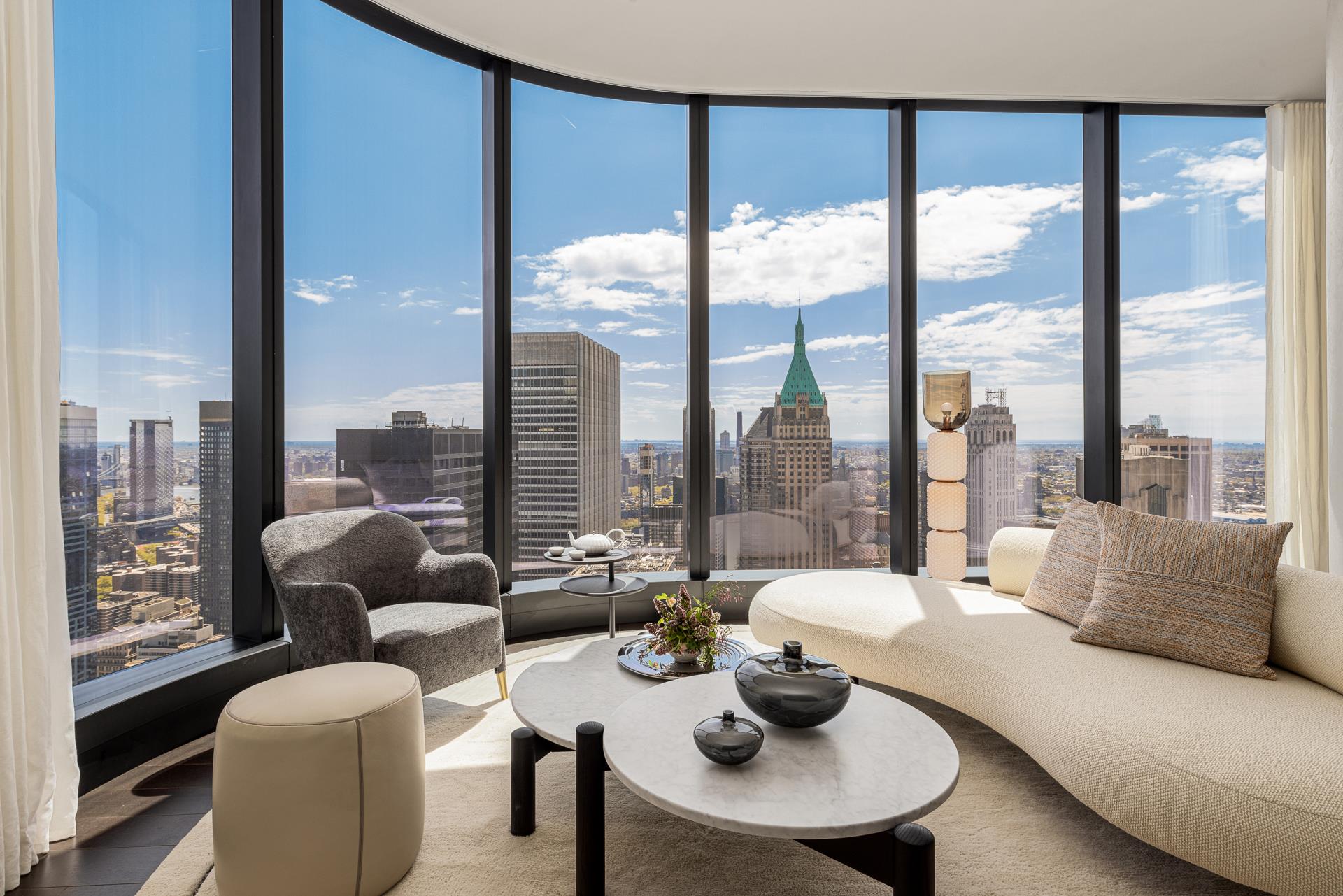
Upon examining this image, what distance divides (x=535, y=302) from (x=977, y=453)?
287cm

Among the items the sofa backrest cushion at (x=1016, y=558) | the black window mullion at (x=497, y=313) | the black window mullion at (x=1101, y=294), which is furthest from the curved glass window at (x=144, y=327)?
the black window mullion at (x=1101, y=294)

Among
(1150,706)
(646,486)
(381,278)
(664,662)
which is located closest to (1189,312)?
(1150,706)

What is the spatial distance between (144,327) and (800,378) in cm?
322

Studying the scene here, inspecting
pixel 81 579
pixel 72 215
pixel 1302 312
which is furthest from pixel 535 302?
pixel 1302 312

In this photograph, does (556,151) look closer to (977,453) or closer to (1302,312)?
(977,453)

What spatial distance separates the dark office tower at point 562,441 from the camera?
3.72 m

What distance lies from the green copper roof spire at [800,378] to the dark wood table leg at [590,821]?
2.88 metres

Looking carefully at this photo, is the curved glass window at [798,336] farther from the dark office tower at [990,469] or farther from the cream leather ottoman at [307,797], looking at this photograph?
the cream leather ottoman at [307,797]

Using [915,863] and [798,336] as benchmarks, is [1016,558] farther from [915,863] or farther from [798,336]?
[915,863]

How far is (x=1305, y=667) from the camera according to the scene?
190 centimetres

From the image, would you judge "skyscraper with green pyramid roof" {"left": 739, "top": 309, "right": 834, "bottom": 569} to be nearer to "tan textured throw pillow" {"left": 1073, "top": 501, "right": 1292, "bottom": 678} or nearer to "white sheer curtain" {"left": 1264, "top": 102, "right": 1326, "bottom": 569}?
"tan textured throw pillow" {"left": 1073, "top": 501, "right": 1292, "bottom": 678}

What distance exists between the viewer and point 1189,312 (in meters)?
4.04

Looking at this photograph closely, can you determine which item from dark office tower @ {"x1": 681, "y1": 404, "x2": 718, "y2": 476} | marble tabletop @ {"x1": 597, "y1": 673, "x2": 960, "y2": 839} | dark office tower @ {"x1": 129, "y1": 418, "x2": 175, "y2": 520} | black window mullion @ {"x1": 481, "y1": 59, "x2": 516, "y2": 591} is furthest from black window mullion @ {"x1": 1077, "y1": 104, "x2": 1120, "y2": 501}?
dark office tower @ {"x1": 129, "y1": 418, "x2": 175, "y2": 520}

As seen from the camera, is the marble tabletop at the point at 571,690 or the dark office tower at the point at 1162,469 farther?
the dark office tower at the point at 1162,469
